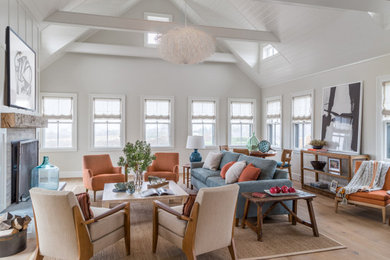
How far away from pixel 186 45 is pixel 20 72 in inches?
102

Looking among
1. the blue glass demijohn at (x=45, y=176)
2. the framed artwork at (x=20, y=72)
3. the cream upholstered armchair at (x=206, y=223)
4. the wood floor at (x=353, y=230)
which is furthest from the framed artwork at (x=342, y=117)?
the framed artwork at (x=20, y=72)

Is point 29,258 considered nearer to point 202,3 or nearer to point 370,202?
point 370,202

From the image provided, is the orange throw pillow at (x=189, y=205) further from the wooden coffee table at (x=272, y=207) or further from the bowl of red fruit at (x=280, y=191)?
the bowl of red fruit at (x=280, y=191)

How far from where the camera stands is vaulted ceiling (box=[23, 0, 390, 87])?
4629 mm

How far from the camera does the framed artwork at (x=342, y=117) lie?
5324 mm

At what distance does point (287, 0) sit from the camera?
12.5ft

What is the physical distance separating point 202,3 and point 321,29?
124 inches

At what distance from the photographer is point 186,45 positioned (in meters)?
4.24

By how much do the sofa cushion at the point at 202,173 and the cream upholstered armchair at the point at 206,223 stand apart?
2302 mm

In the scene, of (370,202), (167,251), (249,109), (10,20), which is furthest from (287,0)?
(249,109)

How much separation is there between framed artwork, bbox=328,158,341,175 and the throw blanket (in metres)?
0.80

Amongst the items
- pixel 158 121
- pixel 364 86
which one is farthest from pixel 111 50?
pixel 364 86

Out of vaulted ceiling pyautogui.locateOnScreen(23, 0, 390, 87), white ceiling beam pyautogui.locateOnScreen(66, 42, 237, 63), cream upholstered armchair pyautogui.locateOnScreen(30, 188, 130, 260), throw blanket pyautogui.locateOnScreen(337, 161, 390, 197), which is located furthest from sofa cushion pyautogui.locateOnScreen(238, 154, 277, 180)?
white ceiling beam pyautogui.locateOnScreen(66, 42, 237, 63)

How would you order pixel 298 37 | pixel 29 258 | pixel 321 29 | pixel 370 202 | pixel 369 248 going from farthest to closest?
pixel 298 37, pixel 321 29, pixel 370 202, pixel 369 248, pixel 29 258
